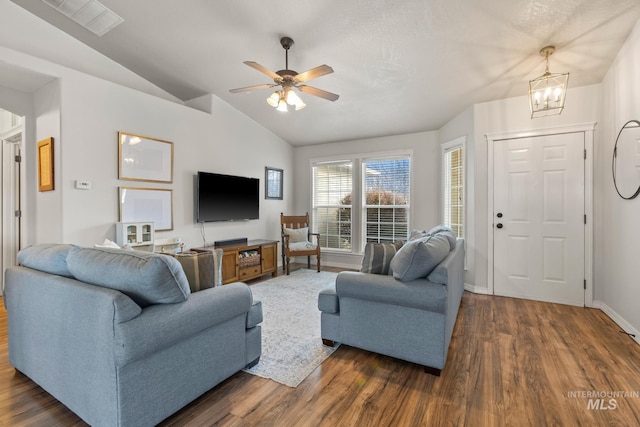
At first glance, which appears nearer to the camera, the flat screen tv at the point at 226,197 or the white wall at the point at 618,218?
the white wall at the point at 618,218

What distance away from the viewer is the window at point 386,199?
16.8 ft

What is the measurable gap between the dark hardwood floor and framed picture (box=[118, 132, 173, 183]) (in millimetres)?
1946

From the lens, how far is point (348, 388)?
72.7 inches

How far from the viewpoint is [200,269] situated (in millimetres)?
1803

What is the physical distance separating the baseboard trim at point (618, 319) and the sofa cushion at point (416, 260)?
2.04 meters

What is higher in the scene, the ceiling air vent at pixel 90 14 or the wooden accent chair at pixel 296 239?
the ceiling air vent at pixel 90 14

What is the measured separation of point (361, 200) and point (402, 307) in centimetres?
353

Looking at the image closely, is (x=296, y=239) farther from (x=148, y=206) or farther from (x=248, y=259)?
(x=148, y=206)

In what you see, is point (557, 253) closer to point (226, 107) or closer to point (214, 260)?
point (214, 260)

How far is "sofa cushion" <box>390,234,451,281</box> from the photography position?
6.53ft

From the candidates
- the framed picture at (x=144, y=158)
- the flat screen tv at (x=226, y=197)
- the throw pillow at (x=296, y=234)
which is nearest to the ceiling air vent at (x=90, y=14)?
the framed picture at (x=144, y=158)

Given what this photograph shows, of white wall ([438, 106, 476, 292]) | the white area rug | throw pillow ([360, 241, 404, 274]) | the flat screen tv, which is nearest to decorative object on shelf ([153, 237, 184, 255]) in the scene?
the flat screen tv

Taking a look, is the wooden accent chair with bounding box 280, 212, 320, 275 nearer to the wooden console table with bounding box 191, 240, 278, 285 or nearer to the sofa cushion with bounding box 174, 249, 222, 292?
the wooden console table with bounding box 191, 240, 278, 285

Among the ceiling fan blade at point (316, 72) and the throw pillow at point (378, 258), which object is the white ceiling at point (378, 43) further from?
the throw pillow at point (378, 258)
